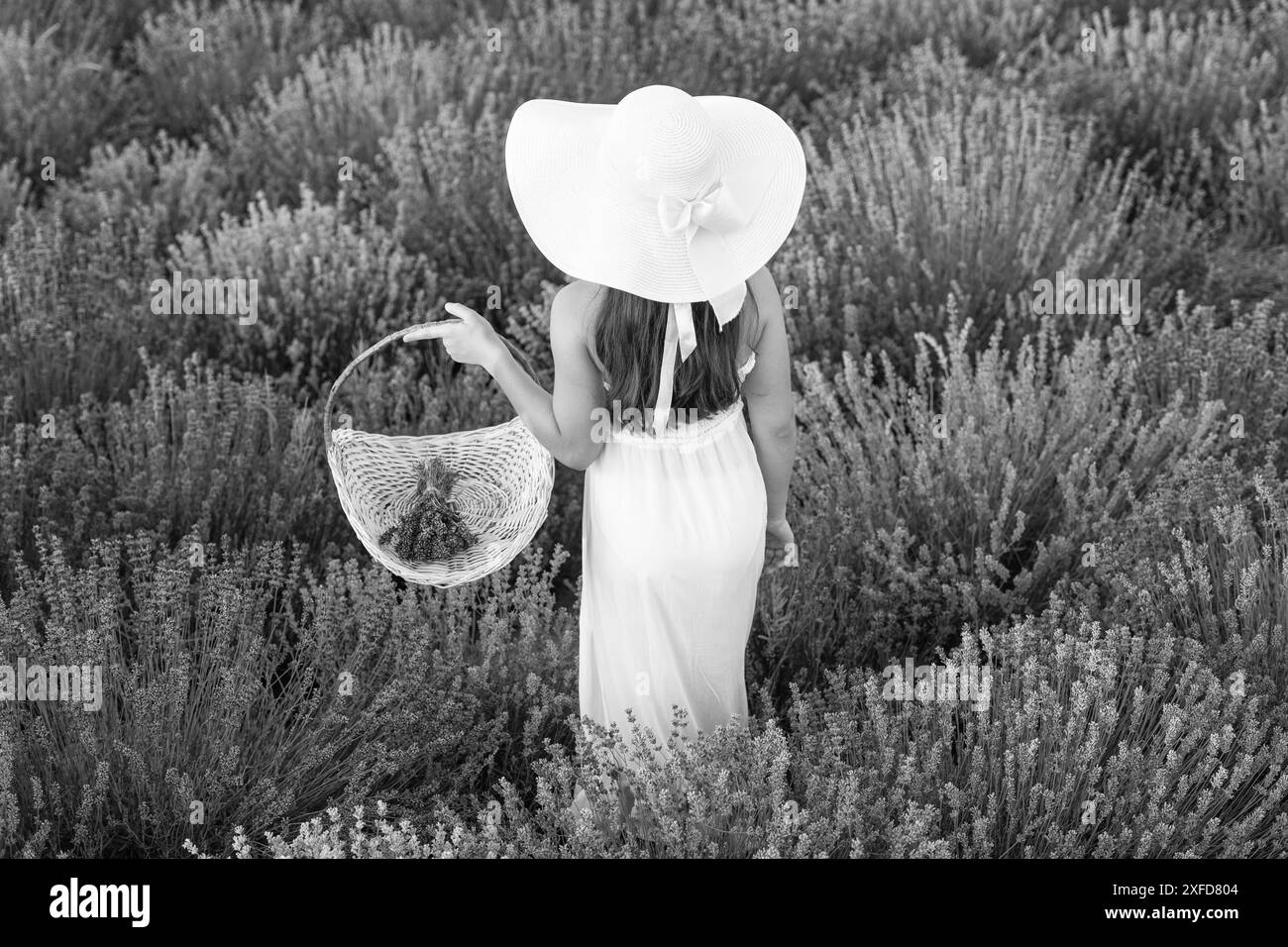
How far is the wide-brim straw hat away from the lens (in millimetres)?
2205

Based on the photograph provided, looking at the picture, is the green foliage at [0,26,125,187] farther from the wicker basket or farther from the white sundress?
the white sundress

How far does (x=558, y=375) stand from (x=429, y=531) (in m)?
0.68

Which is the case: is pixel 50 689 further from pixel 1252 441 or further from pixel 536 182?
pixel 1252 441

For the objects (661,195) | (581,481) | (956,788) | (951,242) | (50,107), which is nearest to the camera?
(661,195)

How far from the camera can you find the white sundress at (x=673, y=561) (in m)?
2.53

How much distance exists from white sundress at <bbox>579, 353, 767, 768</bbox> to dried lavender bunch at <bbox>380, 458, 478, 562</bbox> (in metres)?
0.36

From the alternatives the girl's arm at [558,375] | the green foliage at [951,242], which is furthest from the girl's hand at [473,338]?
the green foliage at [951,242]

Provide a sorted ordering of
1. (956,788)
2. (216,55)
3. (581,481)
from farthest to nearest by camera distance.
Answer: (216,55)
(581,481)
(956,788)

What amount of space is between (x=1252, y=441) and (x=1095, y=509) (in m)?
0.67

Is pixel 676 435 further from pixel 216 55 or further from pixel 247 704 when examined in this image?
pixel 216 55

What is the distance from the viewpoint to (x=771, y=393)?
2.54 meters

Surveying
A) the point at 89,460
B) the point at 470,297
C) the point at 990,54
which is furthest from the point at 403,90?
the point at 990,54

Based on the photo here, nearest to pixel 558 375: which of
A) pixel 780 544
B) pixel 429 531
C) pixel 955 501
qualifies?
pixel 429 531
